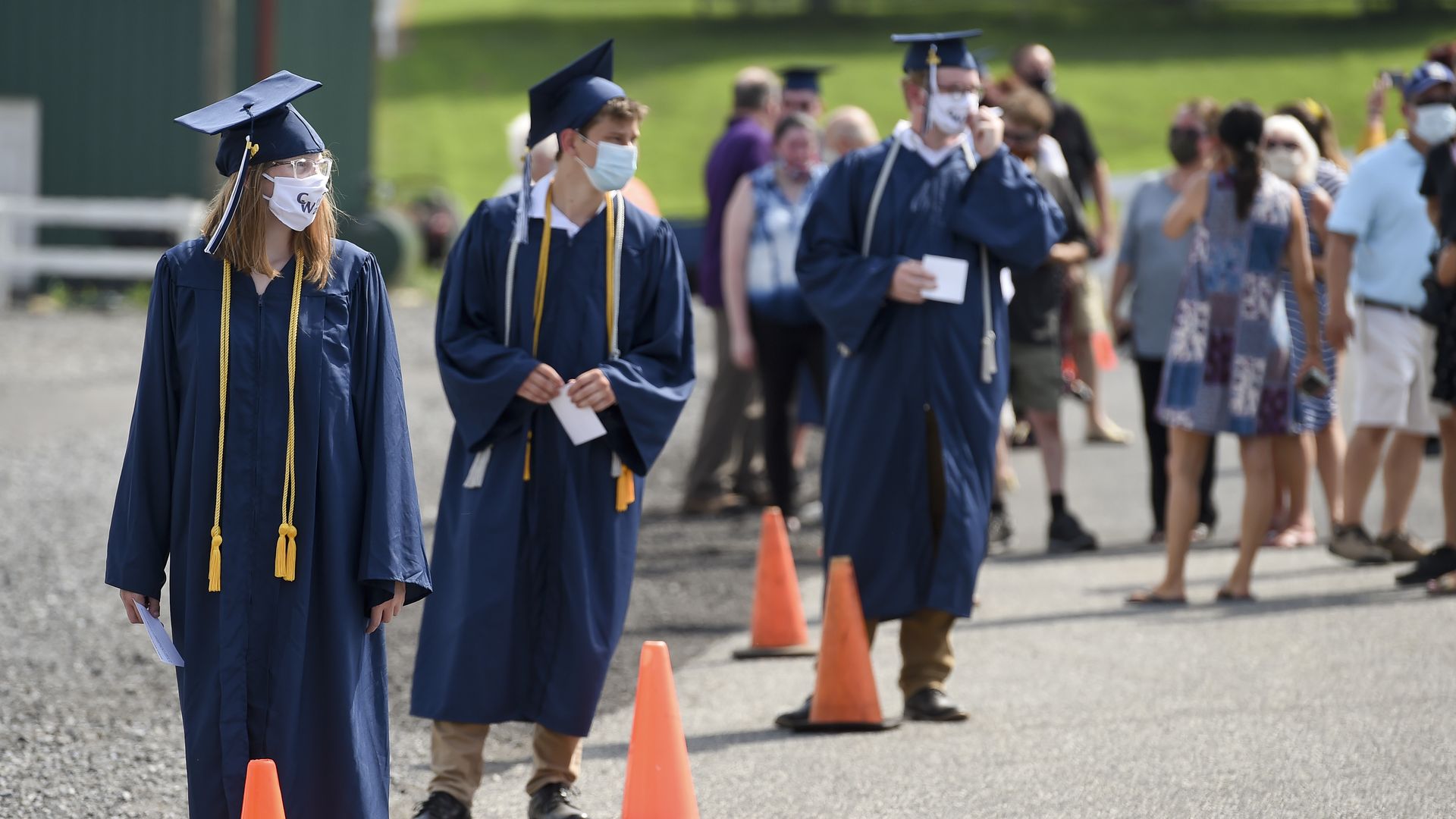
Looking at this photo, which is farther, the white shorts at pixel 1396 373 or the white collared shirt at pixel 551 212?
the white shorts at pixel 1396 373

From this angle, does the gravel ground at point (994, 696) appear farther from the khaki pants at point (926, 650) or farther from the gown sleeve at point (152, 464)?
the gown sleeve at point (152, 464)

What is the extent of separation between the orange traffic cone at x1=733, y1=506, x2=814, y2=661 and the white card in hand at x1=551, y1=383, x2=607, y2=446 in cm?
229

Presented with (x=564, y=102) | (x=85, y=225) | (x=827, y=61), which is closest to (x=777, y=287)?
(x=564, y=102)

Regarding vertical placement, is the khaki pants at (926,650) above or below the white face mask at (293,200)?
below

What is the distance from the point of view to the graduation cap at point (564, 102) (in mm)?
5863

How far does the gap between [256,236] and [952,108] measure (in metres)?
3.00

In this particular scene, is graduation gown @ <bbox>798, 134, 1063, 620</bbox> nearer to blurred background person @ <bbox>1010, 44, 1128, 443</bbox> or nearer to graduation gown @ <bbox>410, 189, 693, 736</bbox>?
graduation gown @ <bbox>410, 189, 693, 736</bbox>

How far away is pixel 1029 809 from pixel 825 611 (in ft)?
3.98

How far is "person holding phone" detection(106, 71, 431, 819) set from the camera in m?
4.48

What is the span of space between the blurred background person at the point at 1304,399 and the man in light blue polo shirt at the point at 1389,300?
17 cm

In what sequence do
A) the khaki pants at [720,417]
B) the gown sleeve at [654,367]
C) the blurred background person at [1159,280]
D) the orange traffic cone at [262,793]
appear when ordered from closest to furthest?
the orange traffic cone at [262,793] → the gown sleeve at [654,367] → the blurred background person at [1159,280] → the khaki pants at [720,417]

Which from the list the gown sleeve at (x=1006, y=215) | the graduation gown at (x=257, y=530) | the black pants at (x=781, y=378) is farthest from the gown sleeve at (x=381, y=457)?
the black pants at (x=781, y=378)

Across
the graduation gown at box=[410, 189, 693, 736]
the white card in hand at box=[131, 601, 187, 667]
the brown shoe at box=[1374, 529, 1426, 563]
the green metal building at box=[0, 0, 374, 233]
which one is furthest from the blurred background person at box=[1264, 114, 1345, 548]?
the green metal building at box=[0, 0, 374, 233]

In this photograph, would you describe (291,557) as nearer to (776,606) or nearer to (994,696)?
(994,696)
